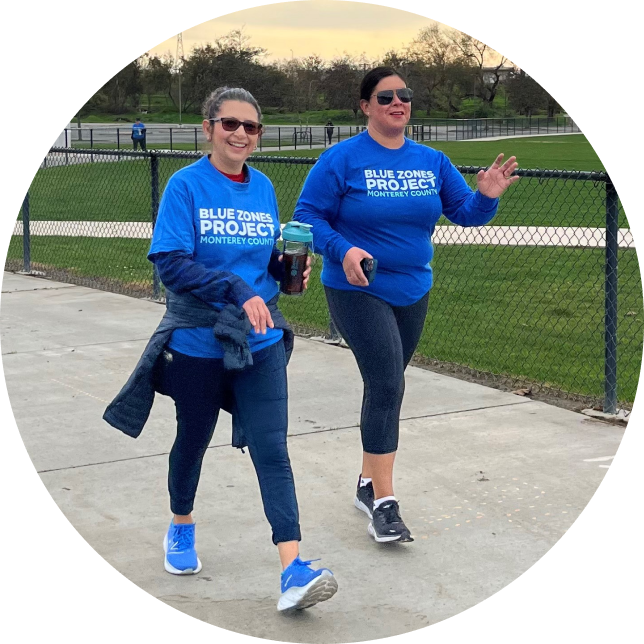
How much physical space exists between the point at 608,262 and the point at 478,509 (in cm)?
220

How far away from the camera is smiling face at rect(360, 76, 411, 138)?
454 cm

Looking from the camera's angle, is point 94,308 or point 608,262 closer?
point 608,262

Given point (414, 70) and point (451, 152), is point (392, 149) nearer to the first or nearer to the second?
point (451, 152)

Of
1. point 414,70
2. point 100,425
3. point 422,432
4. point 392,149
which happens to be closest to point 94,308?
point 100,425

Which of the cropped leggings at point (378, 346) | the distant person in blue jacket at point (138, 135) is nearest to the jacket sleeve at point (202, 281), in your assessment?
the cropped leggings at point (378, 346)

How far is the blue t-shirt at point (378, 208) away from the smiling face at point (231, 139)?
0.67 metres

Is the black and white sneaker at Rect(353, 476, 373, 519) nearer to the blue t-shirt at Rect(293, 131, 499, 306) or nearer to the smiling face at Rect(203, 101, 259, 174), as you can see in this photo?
the blue t-shirt at Rect(293, 131, 499, 306)

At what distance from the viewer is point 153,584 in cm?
411

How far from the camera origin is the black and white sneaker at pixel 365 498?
4852 millimetres

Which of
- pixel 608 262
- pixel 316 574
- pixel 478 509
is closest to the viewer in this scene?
pixel 316 574

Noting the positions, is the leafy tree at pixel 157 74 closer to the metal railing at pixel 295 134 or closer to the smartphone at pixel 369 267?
the metal railing at pixel 295 134

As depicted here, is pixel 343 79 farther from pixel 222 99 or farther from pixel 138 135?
pixel 222 99

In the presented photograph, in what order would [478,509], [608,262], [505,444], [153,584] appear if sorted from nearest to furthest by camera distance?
[153,584] < [478,509] < [505,444] < [608,262]

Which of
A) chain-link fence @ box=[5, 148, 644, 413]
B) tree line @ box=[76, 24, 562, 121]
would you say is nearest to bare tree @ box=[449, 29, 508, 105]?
tree line @ box=[76, 24, 562, 121]
